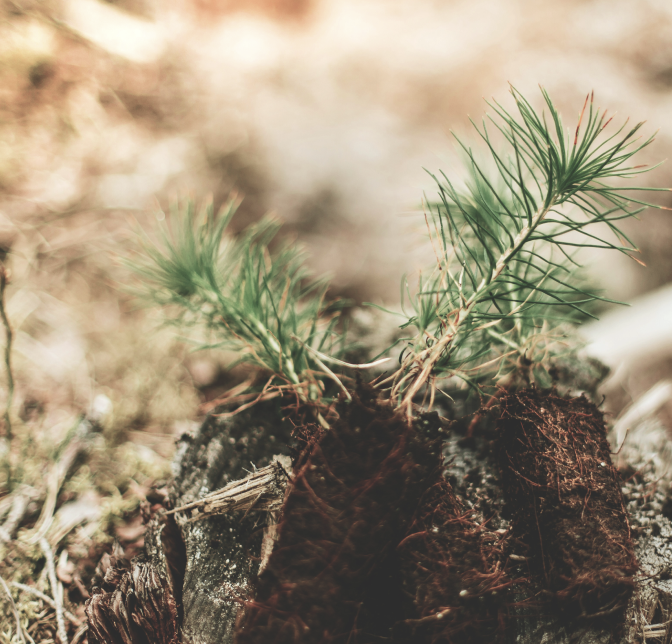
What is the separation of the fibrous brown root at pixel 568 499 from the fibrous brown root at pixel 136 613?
768mm

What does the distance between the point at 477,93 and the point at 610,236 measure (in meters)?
1.19

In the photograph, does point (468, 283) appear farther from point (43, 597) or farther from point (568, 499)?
point (43, 597)

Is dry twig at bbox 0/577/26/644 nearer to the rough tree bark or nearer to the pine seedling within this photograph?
the rough tree bark

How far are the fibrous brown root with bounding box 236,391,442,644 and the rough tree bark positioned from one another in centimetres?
13

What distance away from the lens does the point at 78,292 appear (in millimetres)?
2088

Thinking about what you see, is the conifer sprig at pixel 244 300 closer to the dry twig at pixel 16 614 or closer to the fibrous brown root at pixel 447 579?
the fibrous brown root at pixel 447 579

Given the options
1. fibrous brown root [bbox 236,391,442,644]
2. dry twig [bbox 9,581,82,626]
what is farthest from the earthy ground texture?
fibrous brown root [bbox 236,391,442,644]

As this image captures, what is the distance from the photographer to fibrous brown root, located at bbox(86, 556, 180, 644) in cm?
88

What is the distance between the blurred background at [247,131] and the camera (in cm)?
195

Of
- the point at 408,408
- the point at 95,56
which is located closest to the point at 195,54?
the point at 95,56

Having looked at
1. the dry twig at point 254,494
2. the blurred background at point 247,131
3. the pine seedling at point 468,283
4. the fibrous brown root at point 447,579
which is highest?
the blurred background at point 247,131

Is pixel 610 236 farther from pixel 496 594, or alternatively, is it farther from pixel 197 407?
→ pixel 197 407

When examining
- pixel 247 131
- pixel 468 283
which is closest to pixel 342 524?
pixel 468 283

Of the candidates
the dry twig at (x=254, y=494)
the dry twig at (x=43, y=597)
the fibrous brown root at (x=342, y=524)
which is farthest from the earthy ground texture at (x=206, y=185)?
the fibrous brown root at (x=342, y=524)
